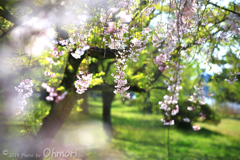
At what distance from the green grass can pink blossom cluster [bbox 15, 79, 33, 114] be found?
3592 mm

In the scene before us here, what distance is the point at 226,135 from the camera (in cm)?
1136

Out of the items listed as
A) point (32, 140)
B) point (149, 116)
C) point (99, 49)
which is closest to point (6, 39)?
point (99, 49)

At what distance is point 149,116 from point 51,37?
13.3 metres

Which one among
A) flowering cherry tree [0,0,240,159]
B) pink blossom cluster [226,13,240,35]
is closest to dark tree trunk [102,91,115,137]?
flowering cherry tree [0,0,240,159]

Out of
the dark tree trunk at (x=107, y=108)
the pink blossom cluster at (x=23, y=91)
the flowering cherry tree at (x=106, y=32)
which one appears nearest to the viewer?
the flowering cherry tree at (x=106, y=32)

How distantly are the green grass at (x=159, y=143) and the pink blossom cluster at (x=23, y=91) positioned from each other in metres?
3.59

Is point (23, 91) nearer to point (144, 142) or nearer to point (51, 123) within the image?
point (51, 123)

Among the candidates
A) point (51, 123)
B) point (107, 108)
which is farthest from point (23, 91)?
point (107, 108)

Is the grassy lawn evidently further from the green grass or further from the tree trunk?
the tree trunk

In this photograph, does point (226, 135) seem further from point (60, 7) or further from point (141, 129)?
point (60, 7)

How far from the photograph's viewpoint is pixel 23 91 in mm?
3299

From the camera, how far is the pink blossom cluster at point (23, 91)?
3070mm

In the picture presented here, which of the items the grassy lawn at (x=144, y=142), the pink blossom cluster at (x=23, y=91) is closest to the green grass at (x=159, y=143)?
the grassy lawn at (x=144, y=142)

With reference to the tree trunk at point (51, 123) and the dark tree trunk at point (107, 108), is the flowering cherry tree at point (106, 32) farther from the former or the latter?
the dark tree trunk at point (107, 108)
